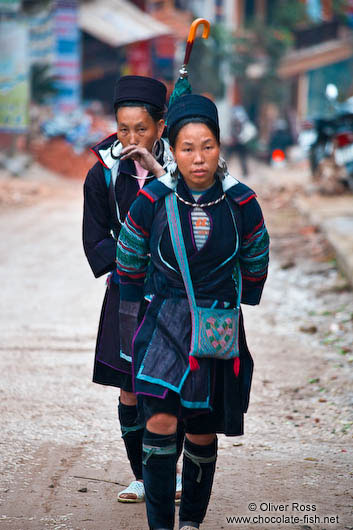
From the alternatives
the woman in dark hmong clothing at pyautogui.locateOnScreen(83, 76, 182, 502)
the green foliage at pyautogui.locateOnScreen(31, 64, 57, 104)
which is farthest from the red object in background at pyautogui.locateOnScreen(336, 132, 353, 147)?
the woman in dark hmong clothing at pyautogui.locateOnScreen(83, 76, 182, 502)

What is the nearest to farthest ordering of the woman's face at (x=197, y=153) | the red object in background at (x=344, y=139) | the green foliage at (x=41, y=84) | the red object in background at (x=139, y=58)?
the woman's face at (x=197, y=153)
the red object in background at (x=344, y=139)
the green foliage at (x=41, y=84)
the red object in background at (x=139, y=58)

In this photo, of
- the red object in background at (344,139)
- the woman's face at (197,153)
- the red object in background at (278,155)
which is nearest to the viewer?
the woman's face at (197,153)

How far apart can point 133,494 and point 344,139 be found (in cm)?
1112

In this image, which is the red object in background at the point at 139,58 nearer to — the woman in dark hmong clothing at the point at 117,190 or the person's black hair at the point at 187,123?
the woman in dark hmong clothing at the point at 117,190

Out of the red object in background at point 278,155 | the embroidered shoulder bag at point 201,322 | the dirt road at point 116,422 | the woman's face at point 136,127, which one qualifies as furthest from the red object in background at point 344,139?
the red object in background at point 278,155

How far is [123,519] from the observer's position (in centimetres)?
318

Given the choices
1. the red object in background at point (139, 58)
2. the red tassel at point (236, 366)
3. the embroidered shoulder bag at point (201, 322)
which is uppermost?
the red object in background at point (139, 58)

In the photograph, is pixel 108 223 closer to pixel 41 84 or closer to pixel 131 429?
pixel 131 429

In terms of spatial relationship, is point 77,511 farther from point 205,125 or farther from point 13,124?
point 13,124

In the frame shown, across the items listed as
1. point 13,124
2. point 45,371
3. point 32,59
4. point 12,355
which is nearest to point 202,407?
point 45,371

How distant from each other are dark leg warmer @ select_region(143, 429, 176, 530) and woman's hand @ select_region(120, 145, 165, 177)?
950mm

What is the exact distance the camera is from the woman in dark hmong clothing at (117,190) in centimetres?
300

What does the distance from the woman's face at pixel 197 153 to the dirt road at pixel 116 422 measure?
4.75 feet

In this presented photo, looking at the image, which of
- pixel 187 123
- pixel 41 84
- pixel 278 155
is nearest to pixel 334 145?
pixel 41 84
